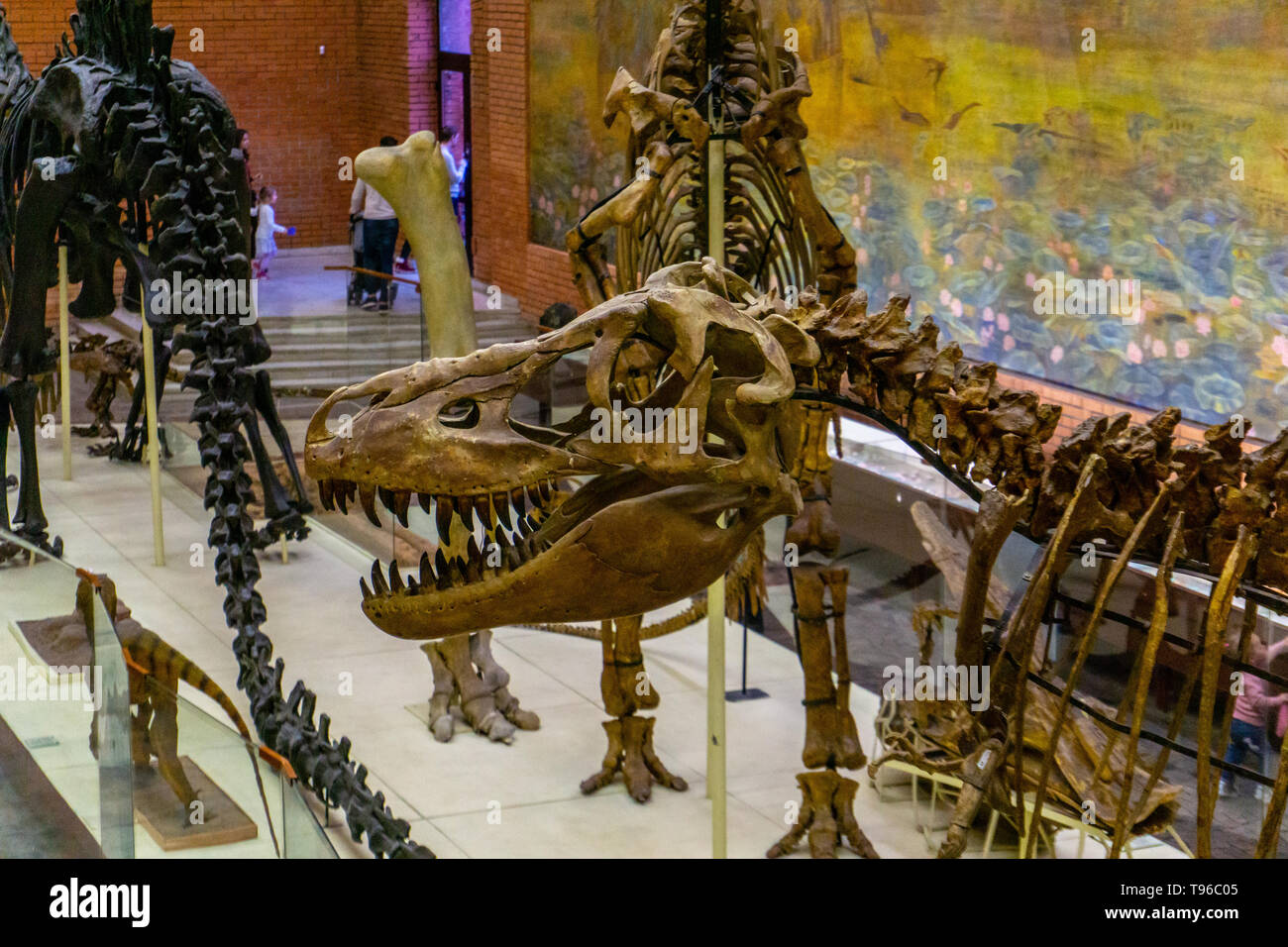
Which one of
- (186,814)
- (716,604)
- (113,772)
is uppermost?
(716,604)

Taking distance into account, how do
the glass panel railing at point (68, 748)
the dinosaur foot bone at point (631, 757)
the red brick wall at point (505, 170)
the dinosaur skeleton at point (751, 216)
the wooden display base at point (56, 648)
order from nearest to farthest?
1. the glass panel railing at point (68, 748)
2. the wooden display base at point (56, 648)
3. the dinosaur skeleton at point (751, 216)
4. the dinosaur foot bone at point (631, 757)
5. the red brick wall at point (505, 170)

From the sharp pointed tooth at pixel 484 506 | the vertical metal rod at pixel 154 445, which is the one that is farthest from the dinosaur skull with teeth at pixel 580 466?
the vertical metal rod at pixel 154 445

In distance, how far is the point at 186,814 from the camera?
4.14m

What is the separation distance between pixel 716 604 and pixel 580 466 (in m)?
2.30

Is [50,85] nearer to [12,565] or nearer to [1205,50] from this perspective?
[12,565]

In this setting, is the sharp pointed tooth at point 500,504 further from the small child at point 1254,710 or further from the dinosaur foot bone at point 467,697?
the dinosaur foot bone at point 467,697

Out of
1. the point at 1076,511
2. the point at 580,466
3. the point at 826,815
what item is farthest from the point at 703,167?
the point at 580,466

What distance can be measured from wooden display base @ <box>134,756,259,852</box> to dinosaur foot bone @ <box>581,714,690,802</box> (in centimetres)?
216

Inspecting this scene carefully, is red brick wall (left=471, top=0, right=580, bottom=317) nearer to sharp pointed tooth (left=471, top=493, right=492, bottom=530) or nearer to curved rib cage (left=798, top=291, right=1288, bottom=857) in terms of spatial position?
curved rib cage (left=798, top=291, right=1288, bottom=857)

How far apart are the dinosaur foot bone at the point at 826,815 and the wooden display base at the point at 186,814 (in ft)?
6.97

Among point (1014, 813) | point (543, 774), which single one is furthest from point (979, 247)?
point (1014, 813)

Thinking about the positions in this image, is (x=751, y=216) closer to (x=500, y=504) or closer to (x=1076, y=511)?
(x=1076, y=511)

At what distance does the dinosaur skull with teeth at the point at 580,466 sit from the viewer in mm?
2951
